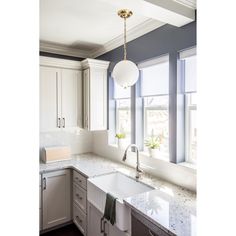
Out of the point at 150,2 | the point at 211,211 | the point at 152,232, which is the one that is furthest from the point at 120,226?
the point at 150,2

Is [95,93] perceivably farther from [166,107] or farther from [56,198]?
[56,198]

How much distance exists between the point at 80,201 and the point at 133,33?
223 centimetres

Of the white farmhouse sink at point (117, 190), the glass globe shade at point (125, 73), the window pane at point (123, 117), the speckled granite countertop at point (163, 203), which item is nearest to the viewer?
the speckled granite countertop at point (163, 203)

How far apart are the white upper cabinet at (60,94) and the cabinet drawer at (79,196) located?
3.05 ft

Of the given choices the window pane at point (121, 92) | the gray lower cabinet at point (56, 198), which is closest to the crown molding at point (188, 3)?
the window pane at point (121, 92)

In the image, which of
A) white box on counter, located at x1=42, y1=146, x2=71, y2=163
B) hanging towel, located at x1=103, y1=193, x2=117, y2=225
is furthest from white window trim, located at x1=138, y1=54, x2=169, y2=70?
white box on counter, located at x1=42, y1=146, x2=71, y2=163

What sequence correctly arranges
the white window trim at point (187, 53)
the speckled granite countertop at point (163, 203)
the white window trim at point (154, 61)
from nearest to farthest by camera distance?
the speckled granite countertop at point (163, 203) < the white window trim at point (187, 53) < the white window trim at point (154, 61)

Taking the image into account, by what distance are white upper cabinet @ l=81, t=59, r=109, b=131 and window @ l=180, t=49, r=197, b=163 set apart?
1379 mm

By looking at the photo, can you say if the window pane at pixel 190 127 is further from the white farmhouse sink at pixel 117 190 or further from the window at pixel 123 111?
the window at pixel 123 111

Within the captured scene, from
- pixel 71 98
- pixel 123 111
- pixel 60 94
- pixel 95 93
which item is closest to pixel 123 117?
pixel 123 111

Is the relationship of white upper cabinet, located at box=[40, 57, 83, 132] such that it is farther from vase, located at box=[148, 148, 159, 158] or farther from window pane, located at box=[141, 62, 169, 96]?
vase, located at box=[148, 148, 159, 158]

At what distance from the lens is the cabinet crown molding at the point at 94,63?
297 centimetres
